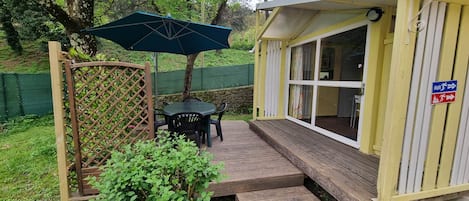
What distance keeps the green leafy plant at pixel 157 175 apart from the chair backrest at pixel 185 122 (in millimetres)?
1440

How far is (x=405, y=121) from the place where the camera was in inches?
71.0

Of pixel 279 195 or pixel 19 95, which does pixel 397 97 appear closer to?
pixel 279 195

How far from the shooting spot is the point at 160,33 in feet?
12.1

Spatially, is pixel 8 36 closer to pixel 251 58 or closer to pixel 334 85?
pixel 251 58

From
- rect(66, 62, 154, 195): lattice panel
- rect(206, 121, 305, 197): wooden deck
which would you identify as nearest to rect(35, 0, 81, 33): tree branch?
rect(66, 62, 154, 195): lattice panel

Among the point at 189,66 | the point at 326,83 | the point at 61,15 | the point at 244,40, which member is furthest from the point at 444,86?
the point at 244,40

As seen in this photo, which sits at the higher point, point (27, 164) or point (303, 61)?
point (303, 61)

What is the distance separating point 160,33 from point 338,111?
128 inches

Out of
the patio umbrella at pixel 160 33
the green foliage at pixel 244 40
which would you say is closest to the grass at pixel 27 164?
the patio umbrella at pixel 160 33

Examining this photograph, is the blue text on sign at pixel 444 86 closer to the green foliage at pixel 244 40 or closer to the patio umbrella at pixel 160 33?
the patio umbrella at pixel 160 33

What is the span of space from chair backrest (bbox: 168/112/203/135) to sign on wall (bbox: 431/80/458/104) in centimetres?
267

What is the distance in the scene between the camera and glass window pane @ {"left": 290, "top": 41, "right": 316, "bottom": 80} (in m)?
4.28

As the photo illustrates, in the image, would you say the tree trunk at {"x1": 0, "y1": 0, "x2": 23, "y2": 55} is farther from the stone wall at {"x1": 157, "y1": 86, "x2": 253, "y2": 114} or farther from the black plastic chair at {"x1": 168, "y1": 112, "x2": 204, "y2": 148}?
the black plastic chair at {"x1": 168, "y1": 112, "x2": 204, "y2": 148}

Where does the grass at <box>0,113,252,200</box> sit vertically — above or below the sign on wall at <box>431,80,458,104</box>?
below
